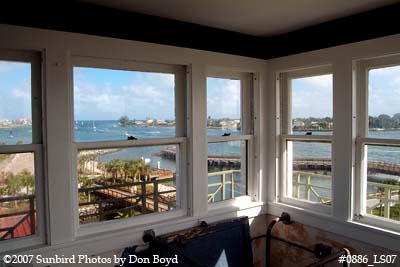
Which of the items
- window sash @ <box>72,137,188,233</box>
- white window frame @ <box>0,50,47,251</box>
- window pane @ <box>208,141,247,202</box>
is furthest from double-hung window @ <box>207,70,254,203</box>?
white window frame @ <box>0,50,47,251</box>

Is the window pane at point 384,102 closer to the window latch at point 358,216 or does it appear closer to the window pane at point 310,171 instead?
the window pane at point 310,171

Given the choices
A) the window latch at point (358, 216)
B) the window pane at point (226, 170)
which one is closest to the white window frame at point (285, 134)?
the window pane at point (226, 170)

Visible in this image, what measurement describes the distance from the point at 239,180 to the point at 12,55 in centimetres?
206

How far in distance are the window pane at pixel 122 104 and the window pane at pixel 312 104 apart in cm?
113

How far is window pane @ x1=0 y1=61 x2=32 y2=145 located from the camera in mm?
1876

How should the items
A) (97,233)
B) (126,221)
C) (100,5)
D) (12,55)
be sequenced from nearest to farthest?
(12,55) < (100,5) < (97,233) < (126,221)

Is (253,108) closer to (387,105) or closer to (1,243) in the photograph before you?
(387,105)

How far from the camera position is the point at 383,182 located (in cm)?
227

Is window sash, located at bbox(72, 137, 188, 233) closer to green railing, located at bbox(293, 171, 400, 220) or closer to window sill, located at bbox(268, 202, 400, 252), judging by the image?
window sill, located at bbox(268, 202, 400, 252)

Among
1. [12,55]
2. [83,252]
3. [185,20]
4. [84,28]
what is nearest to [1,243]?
[83,252]

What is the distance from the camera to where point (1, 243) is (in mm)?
1872

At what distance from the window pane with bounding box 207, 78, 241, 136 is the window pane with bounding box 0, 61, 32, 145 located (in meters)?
1.35

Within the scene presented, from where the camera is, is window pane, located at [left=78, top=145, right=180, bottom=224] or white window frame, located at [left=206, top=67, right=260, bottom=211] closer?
window pane, located at [left=78, top=145, right=180, bottom=224]

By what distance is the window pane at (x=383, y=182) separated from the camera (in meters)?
A: 2.20
